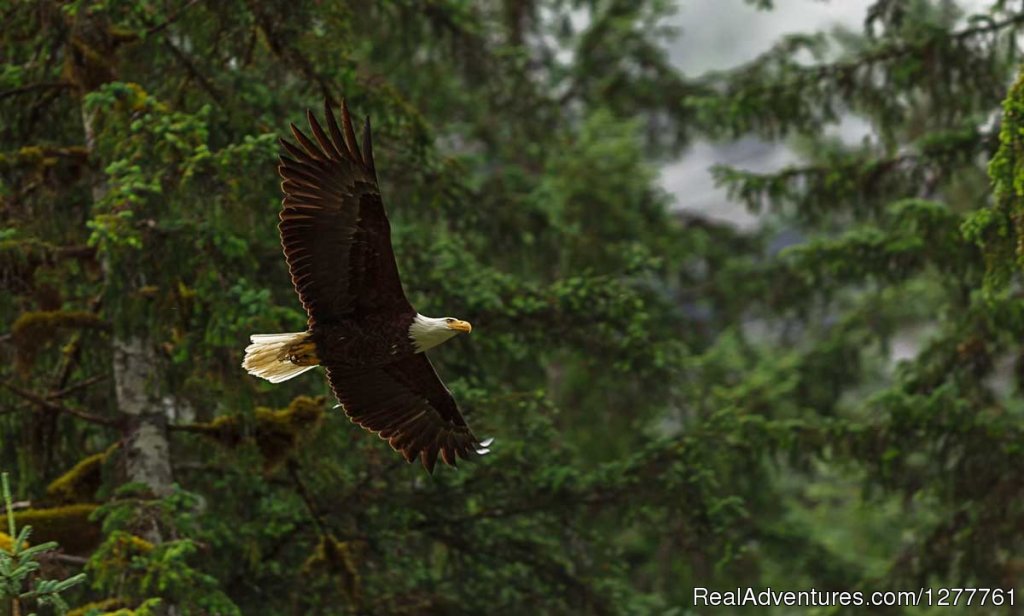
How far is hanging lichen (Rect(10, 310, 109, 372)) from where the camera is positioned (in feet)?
26.4

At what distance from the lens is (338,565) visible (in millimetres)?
8711

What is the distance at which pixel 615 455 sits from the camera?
1533cm

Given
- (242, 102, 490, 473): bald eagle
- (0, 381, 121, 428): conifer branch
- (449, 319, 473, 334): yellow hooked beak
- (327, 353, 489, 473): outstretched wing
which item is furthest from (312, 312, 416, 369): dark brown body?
(0, 381, 121, 428): conifer branch

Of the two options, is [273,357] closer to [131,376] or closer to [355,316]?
[355,316]

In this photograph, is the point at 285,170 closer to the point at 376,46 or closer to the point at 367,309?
the point at 367,309

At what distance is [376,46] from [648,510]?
18.5 feet

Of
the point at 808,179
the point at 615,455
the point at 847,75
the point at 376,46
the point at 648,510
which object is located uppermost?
the point at 376,46

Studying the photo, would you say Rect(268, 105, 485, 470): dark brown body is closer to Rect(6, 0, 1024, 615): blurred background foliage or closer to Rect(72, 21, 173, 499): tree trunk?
Rect(6, 0, 1024, 615): blurred background foliage

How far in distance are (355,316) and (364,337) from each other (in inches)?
4.9

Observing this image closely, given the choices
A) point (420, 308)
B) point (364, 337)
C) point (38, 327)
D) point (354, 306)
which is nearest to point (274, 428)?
point (364, 337)

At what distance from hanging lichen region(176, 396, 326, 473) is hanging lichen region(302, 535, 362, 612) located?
71cm

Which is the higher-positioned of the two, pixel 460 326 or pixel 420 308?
pixel 460 326

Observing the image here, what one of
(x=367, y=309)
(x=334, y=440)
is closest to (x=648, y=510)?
(x=334, y=440)

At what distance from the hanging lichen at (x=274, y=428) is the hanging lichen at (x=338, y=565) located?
28.1 inches
